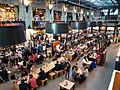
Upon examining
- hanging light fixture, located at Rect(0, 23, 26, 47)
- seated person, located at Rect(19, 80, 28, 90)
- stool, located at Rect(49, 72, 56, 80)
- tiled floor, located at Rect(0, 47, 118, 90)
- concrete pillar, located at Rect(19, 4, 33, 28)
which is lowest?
tiled floor, located at Rect(0, 47, 118, 90)

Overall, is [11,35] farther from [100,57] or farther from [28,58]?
[100,57]

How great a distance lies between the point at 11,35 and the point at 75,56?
16188mm

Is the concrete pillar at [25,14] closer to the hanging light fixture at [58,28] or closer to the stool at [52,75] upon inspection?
the stool at [52,75]

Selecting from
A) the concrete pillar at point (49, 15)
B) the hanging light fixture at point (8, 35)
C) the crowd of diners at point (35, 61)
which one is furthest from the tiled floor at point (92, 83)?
the hanging light fixture at point (8, 35)

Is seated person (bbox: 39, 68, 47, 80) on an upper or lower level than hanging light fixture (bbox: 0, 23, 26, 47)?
lower

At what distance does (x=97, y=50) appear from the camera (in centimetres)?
1916

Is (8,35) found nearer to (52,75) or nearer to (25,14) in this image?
(52,75)

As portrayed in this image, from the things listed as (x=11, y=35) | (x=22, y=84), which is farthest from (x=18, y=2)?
(x=11, y=35)

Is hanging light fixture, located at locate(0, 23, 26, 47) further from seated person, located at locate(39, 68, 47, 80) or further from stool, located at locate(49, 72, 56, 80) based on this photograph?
stool, located at locate(49, 72, 56, 80)

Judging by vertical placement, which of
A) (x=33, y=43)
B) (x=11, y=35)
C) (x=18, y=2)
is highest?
(x=18, y=2)

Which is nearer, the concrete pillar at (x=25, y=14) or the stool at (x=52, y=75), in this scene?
the stool at (x=52, y=75)

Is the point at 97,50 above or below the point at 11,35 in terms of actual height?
below

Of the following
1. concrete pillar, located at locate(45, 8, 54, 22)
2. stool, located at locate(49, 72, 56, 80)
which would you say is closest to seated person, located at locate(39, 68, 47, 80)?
stool, located at locate(49, 72, 56, 80)

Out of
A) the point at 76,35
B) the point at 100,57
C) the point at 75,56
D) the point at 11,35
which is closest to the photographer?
the point at 11,35
